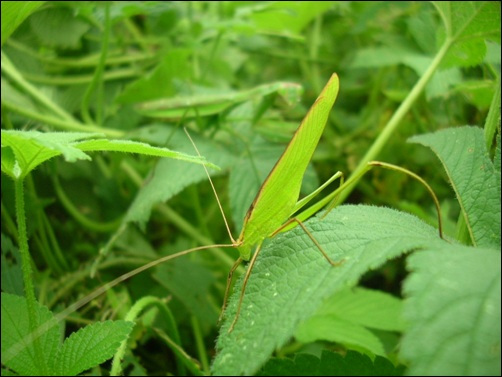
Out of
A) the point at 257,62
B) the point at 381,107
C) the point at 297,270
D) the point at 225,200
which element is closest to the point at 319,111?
the point at 297,270

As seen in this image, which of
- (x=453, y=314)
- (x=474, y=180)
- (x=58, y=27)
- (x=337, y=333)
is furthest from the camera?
(x=58, y=27)

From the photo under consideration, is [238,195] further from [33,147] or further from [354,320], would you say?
[33,147]

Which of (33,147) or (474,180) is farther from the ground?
(33,147)

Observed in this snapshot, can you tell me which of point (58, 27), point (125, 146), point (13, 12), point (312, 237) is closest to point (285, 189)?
point (312, 237)

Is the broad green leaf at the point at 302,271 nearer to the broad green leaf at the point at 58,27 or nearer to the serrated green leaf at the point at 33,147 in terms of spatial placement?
the serrated green leaf at the point at 33,147

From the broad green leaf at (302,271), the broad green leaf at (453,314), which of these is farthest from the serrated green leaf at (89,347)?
the broad green leaf at (453,314)
